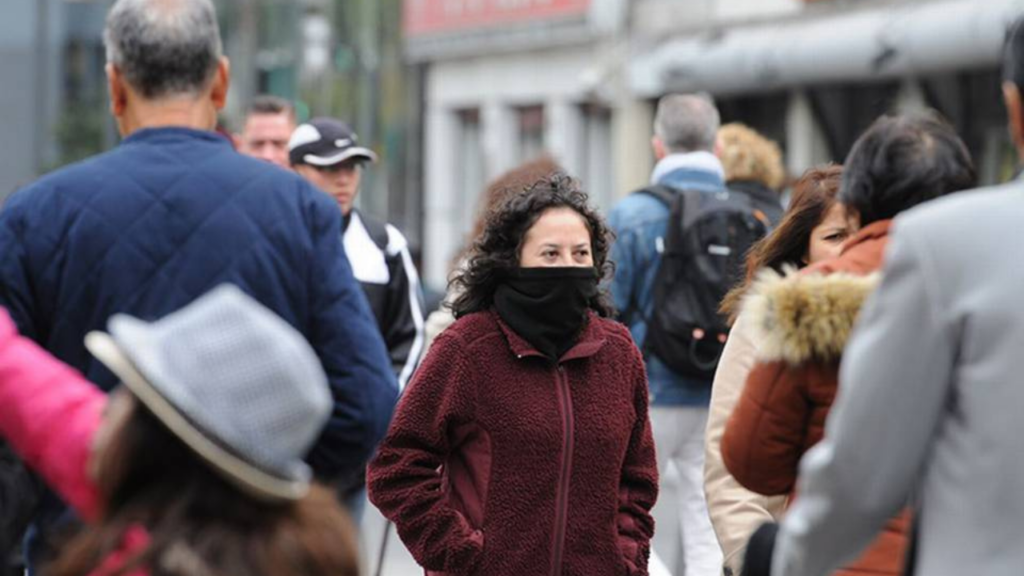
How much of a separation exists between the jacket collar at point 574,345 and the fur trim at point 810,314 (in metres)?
1.51

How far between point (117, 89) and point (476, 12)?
31109mm

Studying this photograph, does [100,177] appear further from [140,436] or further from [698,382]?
[698,382]

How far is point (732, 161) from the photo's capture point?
9.91m

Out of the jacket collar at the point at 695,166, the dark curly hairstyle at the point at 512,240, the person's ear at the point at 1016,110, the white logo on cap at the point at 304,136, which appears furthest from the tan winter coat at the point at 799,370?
the jacket collar at the point at 695,166

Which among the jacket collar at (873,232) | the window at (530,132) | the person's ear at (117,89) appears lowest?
the window at (530,132)

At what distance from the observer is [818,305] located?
421cm

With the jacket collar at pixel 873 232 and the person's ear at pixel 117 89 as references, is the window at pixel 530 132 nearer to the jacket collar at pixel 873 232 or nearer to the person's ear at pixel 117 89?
the person's ear at pixel 117 89

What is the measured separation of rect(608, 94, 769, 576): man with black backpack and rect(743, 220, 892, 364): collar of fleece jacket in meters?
4.38

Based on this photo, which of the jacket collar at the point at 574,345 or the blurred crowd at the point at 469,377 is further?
the jacket collar at the point at 574,345

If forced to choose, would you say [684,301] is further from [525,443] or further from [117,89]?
[117,89]

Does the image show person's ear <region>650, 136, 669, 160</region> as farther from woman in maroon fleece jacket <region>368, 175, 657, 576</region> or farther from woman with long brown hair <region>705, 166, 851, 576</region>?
woman in maroon fleece jacket <region>368, 175, 657, 576</region>

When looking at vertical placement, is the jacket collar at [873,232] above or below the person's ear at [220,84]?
below

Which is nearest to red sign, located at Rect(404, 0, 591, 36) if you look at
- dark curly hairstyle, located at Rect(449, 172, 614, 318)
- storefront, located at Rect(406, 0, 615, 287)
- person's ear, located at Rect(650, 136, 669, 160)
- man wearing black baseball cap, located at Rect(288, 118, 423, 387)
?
storefront, located at Rect(406, 0, 615, 287)

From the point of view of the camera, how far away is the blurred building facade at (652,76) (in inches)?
877
